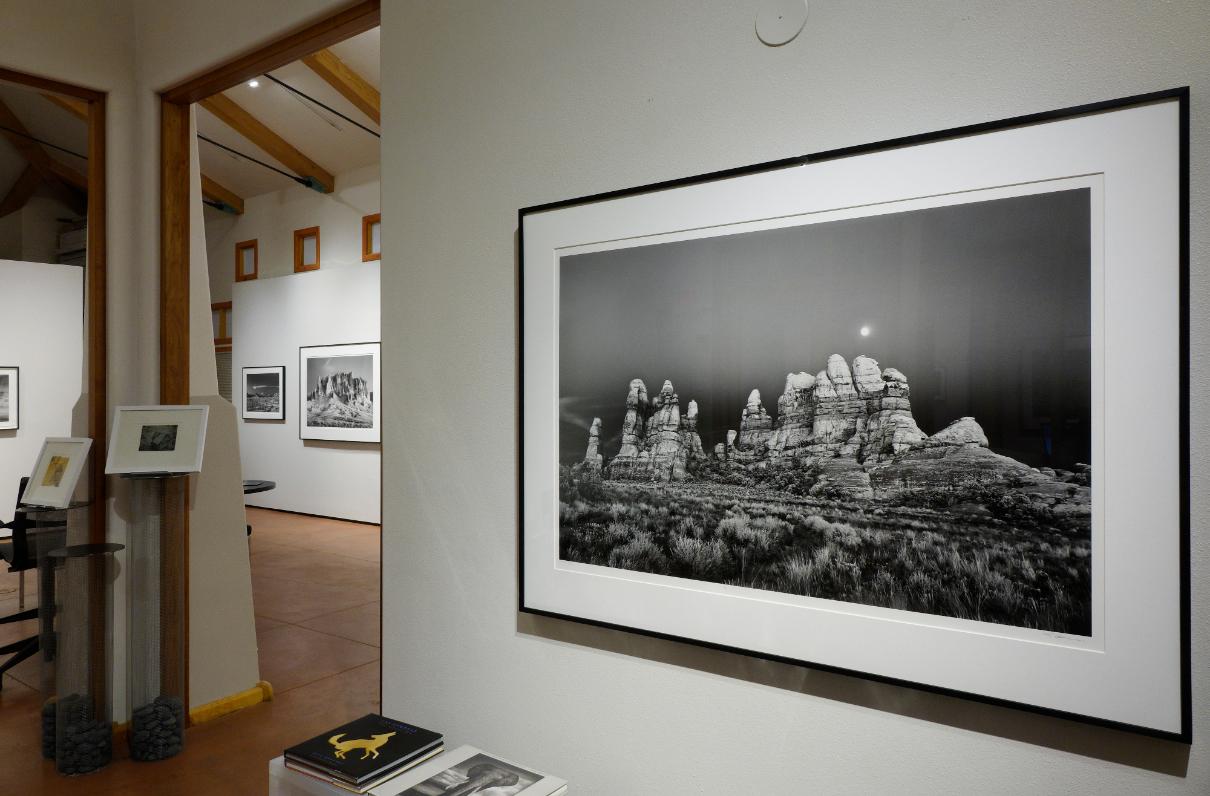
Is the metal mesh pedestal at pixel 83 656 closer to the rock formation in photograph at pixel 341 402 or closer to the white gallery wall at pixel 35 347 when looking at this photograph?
the white gallery wall at pixel 35 347

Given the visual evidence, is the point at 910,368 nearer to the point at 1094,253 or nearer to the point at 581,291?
the point at 1094,253

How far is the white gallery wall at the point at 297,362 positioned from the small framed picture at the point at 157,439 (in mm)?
5498

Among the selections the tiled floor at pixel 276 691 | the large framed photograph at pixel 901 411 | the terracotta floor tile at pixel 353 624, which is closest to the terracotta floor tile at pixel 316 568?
the tiled floor at pixel 276 691

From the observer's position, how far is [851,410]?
4.20ft

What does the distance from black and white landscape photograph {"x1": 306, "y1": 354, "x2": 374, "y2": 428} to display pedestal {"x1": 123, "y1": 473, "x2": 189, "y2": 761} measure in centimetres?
549

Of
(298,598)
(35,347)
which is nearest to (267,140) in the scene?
(35,347)

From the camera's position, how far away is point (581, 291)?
1625 mm

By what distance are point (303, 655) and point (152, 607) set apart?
1.50 m

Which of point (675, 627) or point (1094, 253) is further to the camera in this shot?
point (675, 627)

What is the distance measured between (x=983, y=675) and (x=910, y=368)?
1.68 feet

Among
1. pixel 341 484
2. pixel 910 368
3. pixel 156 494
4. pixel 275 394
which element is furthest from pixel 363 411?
pixel 910 368

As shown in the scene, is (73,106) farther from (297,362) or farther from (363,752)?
(297,362)

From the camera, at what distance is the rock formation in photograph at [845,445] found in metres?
1.16

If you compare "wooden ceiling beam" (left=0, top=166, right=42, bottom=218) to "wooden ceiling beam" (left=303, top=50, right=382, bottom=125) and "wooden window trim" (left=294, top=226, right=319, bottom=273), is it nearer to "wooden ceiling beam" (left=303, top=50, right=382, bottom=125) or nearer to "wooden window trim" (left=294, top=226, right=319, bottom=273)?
"wooden ceiling beam" (left=303, top=50, right=382, bottom=125)
